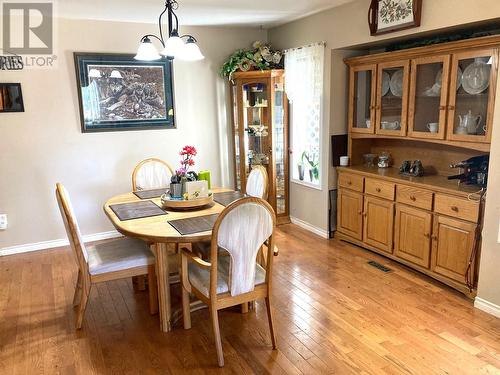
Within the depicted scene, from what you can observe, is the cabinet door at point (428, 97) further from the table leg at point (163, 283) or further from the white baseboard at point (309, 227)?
the table leg at point (163, 283)

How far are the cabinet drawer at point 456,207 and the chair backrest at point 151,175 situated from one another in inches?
92.1

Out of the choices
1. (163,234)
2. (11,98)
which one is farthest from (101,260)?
(11,98)

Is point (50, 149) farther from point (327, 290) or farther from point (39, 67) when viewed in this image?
point (327, 290)

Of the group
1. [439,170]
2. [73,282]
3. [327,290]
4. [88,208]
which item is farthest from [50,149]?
[439,170]

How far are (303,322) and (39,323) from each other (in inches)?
70.0

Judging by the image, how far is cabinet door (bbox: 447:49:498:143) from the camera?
2754 millimetres

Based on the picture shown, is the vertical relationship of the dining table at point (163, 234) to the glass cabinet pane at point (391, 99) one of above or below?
below

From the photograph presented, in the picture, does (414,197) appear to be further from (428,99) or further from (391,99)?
(391,99)

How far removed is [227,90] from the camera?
15.5 ft

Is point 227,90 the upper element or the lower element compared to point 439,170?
upper

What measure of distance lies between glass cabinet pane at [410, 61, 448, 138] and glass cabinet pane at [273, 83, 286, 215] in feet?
5.21

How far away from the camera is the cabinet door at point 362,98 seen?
3.77 m

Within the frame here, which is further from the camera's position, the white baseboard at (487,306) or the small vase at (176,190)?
the small vase at (176,190)

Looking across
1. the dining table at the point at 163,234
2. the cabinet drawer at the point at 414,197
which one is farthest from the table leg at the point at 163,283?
the cabinet drawer at the point at 414,197
